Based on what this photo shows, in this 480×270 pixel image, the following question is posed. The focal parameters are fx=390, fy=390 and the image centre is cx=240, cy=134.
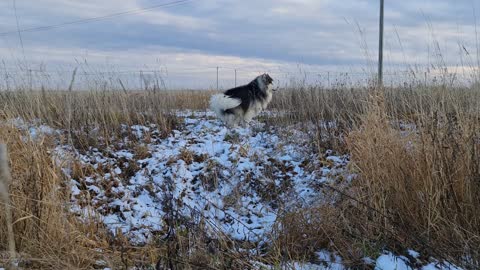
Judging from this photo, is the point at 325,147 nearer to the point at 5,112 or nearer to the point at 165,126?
the point at 165,126

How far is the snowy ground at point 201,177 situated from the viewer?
4055mm

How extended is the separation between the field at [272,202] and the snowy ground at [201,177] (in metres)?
0.02

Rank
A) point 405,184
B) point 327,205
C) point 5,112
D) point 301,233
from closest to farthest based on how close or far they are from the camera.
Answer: point 405,184
point 301,233
point 327,205
point 5,112

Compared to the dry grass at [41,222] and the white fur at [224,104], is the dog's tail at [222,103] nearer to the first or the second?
the white fur at [224,104]

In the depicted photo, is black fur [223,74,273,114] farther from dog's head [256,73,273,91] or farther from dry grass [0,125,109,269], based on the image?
dry grass [0,125,109,269]

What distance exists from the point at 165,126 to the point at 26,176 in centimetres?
402

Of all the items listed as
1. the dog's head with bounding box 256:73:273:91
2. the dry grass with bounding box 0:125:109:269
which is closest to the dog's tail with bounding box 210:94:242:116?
the dog's head with bounding box 256:73:273:91

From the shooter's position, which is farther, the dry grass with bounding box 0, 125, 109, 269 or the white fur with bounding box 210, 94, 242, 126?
the white fur with bounding box 210, 94, 242, 126

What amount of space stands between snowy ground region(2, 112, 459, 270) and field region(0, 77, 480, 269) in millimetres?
23

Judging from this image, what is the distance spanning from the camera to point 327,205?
12.0 feet

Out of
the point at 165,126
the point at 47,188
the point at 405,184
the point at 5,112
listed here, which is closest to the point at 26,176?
the point at 47,188

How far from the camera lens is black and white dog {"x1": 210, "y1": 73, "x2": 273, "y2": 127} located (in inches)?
296

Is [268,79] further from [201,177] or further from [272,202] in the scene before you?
[272,202]

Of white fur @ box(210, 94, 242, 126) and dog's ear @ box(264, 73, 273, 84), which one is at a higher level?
dog's ear @ box(264, 73, 273, 84)
